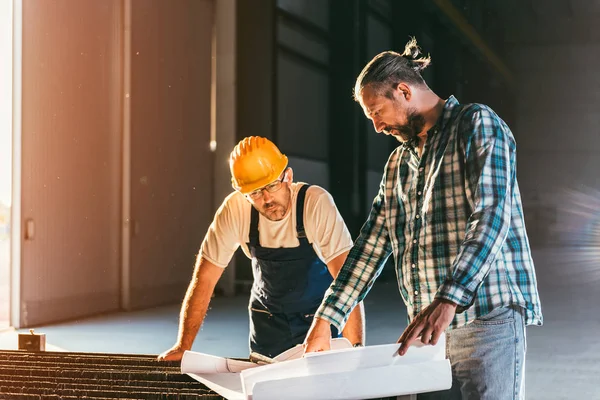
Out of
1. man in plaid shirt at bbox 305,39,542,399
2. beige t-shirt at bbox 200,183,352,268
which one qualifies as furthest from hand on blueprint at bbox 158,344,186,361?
man in plaid shirt at bbox 305,39,542,399

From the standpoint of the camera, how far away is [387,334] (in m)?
7.02

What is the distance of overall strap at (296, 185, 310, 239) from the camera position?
9.23ft

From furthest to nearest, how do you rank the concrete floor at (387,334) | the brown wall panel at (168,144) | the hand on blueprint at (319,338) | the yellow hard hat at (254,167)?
the brown wall panel at (168,144), the concrete floor at (387,334), the yellow hard hat at (254,167), the hand on blueprint at (319,338)

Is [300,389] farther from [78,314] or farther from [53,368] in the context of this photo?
[78,314]

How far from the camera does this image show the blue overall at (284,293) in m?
2.83

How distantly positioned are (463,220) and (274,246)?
1.21 m

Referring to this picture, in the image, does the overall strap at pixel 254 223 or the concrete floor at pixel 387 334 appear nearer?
the overall strap at pixel 254 223

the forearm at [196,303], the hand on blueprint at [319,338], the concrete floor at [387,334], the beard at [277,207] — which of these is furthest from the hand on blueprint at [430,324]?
the concrete floor at [387,334]

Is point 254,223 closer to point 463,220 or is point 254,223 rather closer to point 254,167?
point 254,167

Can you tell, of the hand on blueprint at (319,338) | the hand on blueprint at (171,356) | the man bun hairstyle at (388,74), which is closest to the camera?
the man bun hairstyle at (388,74)

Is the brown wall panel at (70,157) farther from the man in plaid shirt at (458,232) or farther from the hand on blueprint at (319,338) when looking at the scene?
the man in plaid shirt at (458,232)

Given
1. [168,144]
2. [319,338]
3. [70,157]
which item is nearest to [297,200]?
[319,338]

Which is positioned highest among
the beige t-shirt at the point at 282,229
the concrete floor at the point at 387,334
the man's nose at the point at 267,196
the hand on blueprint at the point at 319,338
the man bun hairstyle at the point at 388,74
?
the man bun hairstyle at the point at 388,74

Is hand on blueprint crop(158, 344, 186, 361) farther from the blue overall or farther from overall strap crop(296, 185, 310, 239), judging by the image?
overall strap crop(296, 185, 310, 239)
